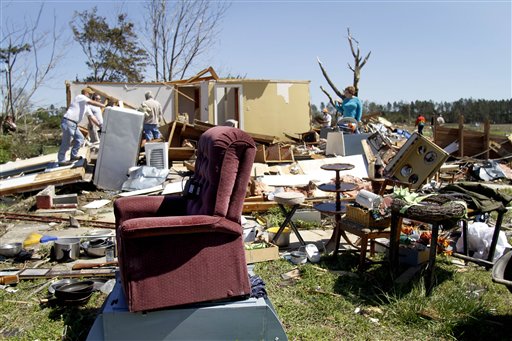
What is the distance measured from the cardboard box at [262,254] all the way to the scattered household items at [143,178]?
4.38 m

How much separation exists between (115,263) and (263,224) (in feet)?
7.91

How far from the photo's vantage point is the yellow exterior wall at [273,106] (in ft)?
56.4

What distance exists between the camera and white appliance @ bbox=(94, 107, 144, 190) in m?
9.35

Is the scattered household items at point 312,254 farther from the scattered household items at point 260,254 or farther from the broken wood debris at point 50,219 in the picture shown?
the broken wood debris at point 50,219

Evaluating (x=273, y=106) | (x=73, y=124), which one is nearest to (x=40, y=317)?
(x=73, y=124)

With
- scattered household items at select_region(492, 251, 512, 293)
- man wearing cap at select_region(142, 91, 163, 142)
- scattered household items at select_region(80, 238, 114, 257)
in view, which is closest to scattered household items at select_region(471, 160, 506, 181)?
man wearing cap at select_region(142, 91, 163, 142)

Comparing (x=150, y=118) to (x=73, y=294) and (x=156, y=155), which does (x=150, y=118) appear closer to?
(x=156, y=155)

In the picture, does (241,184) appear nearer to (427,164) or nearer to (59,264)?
(59,264)

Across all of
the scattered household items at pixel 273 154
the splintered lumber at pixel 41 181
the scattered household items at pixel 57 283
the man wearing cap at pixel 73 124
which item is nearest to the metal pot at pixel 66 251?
the scattered household items at pixel 57 283

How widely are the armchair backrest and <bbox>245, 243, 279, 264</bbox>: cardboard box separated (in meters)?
1.74

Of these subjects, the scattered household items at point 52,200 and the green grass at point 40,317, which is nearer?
the green grass at point 40,317

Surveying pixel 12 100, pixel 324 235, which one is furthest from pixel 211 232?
pixel 12 100

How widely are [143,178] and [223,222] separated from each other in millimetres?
6243

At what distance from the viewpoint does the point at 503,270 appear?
3.28m
